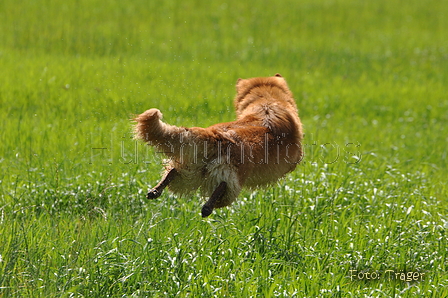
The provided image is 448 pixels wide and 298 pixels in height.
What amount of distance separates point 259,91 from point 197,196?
3.71 feet

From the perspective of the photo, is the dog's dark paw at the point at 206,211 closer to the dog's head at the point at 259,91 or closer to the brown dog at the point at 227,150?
the brown dog at the point at 227,150

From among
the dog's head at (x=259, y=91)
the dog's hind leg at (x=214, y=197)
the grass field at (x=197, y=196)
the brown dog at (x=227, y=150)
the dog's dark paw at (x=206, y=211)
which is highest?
the dog's head at (x=259, y=91)

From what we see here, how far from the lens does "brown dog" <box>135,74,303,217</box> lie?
10.8 feet

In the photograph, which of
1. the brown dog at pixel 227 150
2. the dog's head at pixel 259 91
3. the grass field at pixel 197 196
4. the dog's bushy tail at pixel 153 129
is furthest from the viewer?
the dog's head at pixel 259 91

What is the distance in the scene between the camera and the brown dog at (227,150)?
3283 millimetres

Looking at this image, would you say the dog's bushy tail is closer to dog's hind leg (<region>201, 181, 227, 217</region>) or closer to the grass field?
the grass field

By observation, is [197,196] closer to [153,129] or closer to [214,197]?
[214,197]

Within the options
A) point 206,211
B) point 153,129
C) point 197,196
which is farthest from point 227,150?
point 197,196

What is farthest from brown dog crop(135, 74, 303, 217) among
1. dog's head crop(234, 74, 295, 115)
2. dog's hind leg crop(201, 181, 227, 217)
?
dog's head crop(234, 74, 295, 115)

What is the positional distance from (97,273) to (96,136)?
3.20m

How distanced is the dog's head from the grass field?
2.63ft

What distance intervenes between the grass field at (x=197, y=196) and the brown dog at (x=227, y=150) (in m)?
0.26

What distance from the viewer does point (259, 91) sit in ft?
15.4

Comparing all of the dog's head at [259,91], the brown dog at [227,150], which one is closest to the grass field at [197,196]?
the brown dog at [227,150]
